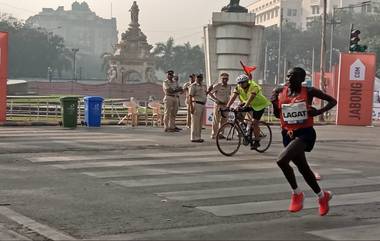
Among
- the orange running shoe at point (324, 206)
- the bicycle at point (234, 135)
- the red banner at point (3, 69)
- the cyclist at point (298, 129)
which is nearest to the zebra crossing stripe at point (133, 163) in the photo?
the bicycle at point (234, 135)

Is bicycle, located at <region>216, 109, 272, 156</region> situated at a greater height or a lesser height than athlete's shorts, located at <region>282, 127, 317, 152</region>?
lesser

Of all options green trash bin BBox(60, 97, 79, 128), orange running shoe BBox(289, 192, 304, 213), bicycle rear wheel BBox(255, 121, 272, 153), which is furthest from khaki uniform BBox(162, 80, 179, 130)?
orange running shoe BBox(289, 192, 304, 213)

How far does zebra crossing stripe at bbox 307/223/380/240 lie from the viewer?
640 centimetres

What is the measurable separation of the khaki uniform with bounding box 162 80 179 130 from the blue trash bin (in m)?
2.89

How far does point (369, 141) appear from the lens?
62.4ft

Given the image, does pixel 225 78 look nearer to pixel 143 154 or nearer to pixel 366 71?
pixel 143 154

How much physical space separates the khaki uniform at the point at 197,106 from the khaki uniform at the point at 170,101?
297 cm

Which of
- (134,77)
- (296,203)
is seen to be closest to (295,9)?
(134,77)

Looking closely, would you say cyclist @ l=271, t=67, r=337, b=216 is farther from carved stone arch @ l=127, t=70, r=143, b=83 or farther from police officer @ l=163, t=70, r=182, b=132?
carved stone arch @ l=127, t=70, r=143, b=83

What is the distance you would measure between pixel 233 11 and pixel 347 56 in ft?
17.3

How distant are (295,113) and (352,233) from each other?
171 cm

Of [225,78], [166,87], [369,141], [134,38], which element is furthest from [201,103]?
[134,38]

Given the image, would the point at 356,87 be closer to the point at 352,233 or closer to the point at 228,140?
the point at 228,140

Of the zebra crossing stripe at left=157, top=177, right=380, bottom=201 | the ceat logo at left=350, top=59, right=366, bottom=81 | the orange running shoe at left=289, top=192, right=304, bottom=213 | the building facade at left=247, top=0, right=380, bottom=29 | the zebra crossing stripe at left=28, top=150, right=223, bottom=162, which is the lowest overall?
the zebra crossing stripe at left=28, top=150, right=223, bottom=162
